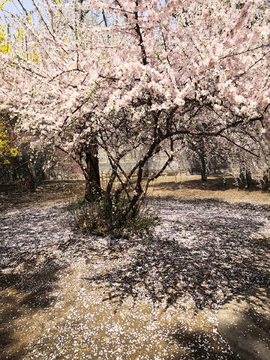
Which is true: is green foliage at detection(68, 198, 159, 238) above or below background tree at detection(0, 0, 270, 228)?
below

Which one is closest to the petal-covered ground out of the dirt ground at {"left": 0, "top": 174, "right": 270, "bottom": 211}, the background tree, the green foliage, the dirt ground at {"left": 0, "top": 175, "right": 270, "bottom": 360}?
the dirt ground at {"left": 0, "top": 175, "right": 270, "bottom": 360}

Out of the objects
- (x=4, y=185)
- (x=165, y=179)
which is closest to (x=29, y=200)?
(x=4, y=185)

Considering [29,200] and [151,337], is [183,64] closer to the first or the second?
[151,337]

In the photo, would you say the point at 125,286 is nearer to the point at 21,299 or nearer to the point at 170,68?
the point at 21,299

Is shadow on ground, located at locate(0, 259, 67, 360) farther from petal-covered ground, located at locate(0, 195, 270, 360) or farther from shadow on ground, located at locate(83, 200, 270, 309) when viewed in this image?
shadow on ground, located at locate(83, 200, 270, 309)

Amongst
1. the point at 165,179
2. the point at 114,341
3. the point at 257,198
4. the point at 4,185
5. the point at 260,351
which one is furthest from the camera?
the point at 165,179

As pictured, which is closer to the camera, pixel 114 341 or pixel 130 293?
pixel 114 341

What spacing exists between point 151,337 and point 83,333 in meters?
0.75

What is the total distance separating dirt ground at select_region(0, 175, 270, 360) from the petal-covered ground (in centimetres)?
1

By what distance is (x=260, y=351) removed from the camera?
7.56 ft

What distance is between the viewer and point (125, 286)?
11.2 feet

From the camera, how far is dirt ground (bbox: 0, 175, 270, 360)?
2.44m

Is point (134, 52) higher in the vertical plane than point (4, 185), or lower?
higher

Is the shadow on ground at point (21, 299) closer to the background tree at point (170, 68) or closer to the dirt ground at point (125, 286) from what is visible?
the dirt ground at point (125, 286)
